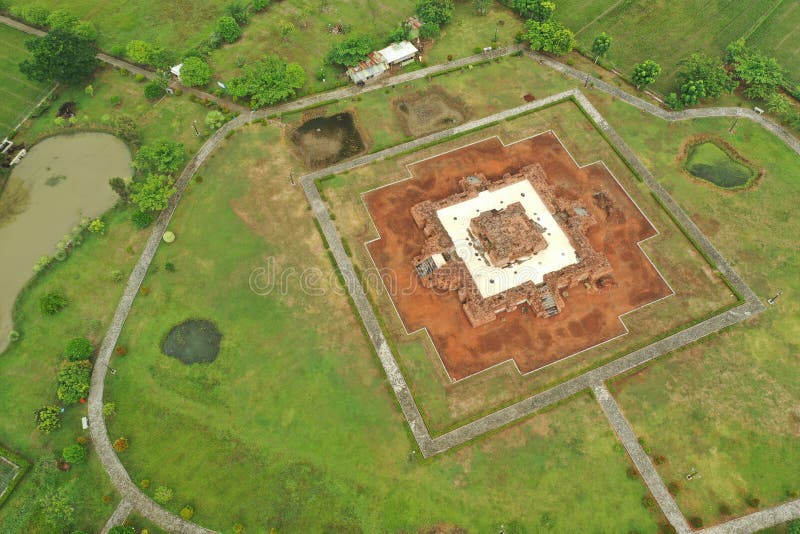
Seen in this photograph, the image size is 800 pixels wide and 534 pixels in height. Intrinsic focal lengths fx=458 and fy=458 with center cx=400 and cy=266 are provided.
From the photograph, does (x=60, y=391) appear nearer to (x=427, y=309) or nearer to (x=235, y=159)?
(x=235, y=159)

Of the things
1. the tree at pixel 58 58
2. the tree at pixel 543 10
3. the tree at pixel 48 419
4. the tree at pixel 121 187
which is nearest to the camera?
the tree at pixel 48 419

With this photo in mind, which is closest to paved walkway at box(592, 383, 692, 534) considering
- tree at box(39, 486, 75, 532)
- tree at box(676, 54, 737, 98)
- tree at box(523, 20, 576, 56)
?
tree at box(676, 54, 737, 98)

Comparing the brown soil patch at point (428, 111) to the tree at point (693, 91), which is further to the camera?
the brown soil patch at point (428, 111)

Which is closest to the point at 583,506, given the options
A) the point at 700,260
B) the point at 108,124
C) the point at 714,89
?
the point at 700,260

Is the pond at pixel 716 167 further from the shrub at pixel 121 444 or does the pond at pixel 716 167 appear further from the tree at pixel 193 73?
the shrub at pixel 121 444

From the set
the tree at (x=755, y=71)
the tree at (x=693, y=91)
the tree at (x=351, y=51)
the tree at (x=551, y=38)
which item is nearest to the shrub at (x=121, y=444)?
the tree at (x=351, y=51)

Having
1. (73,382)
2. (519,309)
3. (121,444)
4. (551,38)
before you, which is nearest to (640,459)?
(519,309)

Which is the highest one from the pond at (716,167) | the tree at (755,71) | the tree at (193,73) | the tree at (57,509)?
the tree at (193,73)
